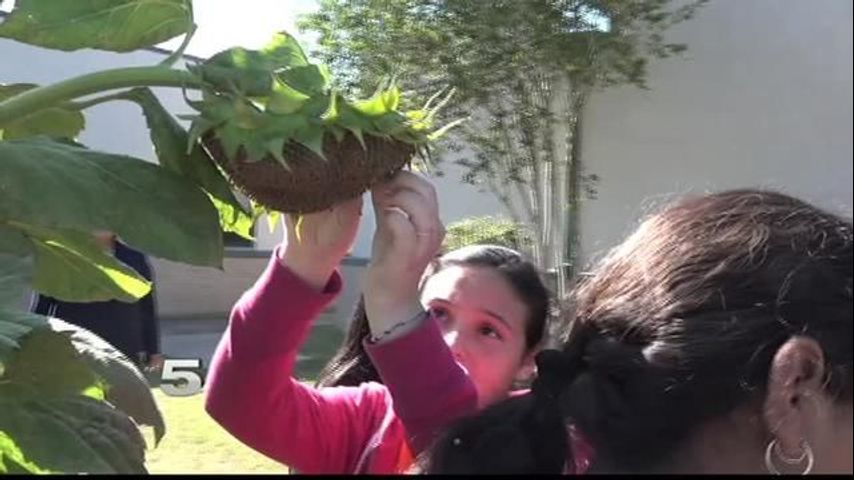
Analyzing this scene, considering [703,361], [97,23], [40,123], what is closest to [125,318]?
[40,123]

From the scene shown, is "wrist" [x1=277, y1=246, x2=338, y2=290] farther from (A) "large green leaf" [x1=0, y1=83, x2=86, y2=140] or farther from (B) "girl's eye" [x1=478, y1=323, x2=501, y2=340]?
(B) "girl's eye" [x1=478, y1=323, x2=501, y2=340]

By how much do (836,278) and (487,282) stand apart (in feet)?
2.47

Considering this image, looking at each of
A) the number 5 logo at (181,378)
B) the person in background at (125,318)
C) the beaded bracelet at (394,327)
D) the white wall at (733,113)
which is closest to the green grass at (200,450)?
the number 5 logo at (181,378)

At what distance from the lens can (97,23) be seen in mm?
911

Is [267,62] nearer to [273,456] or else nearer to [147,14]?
[147,14]

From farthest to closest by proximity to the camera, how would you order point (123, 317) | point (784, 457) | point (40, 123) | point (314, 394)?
point (123, 317)
point (314, 394)
point (40, 123)
point (784, 457)

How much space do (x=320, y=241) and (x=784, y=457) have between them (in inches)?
17.4

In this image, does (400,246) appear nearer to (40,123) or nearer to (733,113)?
(40,123)

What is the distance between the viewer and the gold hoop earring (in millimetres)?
765

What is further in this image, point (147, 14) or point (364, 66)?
point (364, 66)

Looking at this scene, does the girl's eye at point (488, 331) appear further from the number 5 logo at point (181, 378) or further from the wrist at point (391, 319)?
the number 5 logo at point (181, 378)

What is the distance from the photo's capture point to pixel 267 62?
33.3 inches

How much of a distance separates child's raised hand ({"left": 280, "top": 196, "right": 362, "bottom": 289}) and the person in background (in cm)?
146

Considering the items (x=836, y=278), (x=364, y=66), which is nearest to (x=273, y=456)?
(x=836, y=278)
